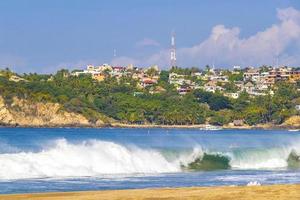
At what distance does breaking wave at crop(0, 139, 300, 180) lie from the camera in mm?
38809

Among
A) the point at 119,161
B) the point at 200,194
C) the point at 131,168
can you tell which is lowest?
the point at 131,168

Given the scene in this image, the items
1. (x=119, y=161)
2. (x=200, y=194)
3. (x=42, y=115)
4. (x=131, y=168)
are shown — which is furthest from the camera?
(x=42, y=115)

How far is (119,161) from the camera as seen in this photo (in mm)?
45594

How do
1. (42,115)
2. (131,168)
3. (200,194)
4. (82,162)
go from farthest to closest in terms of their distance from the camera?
(42,115), (131,168), (82,162), (200,194)

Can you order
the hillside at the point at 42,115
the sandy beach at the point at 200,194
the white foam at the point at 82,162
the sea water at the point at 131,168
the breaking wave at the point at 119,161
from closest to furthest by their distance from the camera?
1. the sandy beach at the point at 200,194
2. the sea water at the point at 131,168
3. the white foam at the point at 82,162
4. the breaking wave at the point at 119,161
5. the hillside at the point at 42,115

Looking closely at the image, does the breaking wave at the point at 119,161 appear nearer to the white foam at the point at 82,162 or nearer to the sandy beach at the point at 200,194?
the white foam at the point at 82,162

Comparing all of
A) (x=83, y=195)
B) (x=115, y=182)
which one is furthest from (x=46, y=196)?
(x=115, y=182)

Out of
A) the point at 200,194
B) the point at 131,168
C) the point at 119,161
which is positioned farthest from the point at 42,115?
the point at 200,194

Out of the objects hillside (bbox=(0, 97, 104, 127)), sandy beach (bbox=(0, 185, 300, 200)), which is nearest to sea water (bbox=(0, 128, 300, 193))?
sandy beach (bbox=(0, 185, 300, 200))

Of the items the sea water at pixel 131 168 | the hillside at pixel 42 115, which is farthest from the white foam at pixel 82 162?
the hillside at pixel 42 115

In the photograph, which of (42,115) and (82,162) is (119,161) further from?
(42,115)

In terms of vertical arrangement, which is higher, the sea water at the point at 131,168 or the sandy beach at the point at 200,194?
the sandy beach at the point at 200,194

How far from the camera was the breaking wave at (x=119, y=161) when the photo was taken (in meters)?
38.8

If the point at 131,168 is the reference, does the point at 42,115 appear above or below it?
above
